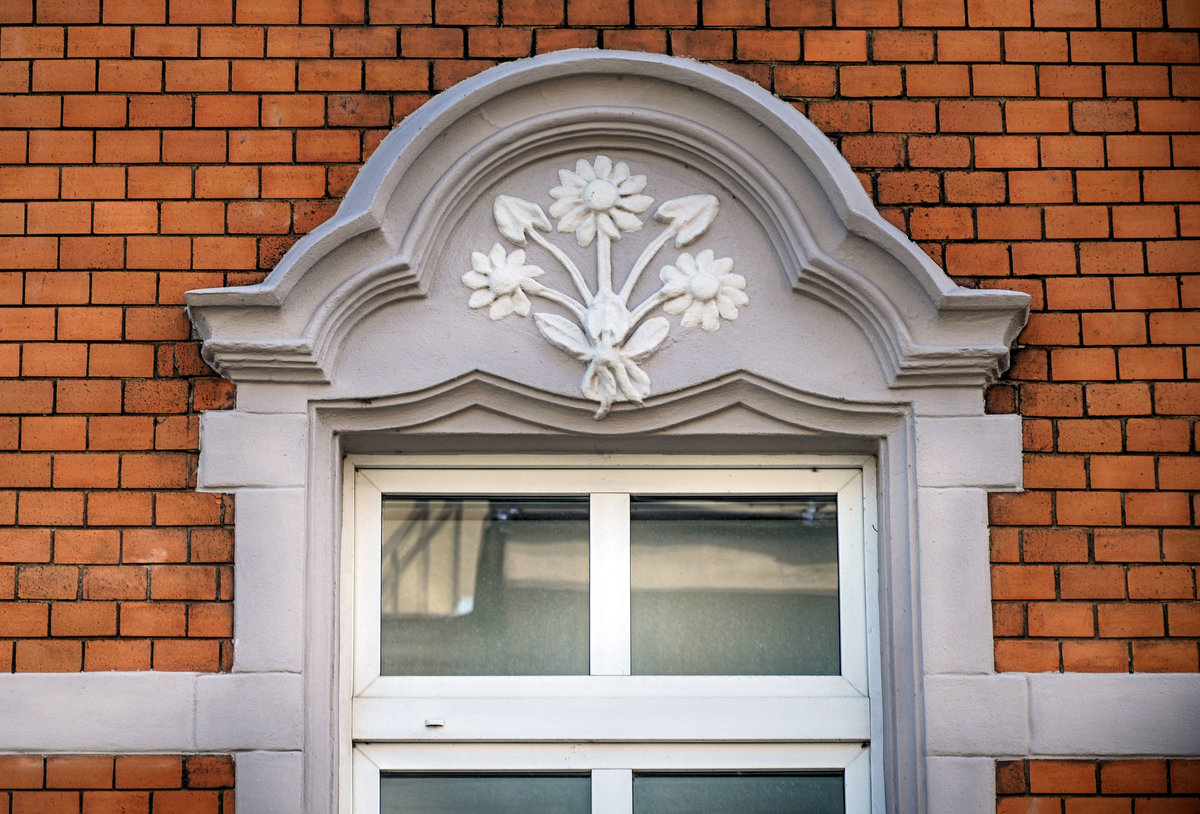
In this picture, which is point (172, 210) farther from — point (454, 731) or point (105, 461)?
point (454, 731)

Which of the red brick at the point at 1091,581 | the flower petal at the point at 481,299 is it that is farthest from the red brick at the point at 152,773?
the red brick at the point at 1091,581

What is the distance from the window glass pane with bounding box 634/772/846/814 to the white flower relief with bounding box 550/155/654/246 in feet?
5.02

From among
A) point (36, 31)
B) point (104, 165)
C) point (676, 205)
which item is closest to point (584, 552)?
point (676, 205)

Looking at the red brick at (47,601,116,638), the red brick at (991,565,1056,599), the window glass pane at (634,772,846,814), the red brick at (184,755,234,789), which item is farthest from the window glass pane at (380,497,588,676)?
the red brick at (991,565,1056,599)

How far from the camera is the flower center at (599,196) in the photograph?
3502 mm

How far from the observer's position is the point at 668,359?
11.3 ft

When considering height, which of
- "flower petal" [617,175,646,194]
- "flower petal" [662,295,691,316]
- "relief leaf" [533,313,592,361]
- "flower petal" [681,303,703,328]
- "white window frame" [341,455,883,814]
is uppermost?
"flower petal" [617,175,646,194]

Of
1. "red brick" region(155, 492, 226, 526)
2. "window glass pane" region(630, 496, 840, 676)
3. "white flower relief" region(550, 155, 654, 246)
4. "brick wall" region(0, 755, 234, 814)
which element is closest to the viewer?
"brick wall" region(0, 755, 234, 814)

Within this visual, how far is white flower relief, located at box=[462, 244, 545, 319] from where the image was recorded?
348 centimetres

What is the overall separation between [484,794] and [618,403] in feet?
3.81

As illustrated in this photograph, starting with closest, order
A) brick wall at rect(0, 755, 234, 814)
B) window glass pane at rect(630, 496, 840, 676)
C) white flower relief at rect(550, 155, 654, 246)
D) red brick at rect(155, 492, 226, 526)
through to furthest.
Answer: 1. brick wall at rect(0, 755, 234, 814)
2. red brick at rect(155, 492, 226, 526)
3. white flower relief at rect(550, 155, 654, 246)
4. window glass pane at rect(630, 496, 840, 676)

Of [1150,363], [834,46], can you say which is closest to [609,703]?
[1150,363]

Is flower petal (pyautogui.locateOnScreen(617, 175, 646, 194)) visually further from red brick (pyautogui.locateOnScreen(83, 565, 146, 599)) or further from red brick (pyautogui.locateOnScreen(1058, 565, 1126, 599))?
red brick (pyautogui.locateOnScreen(83, 565, 146, 599))

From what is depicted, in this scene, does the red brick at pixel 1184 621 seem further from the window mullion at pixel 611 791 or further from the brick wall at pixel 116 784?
the brick wall at pixel 116 784
